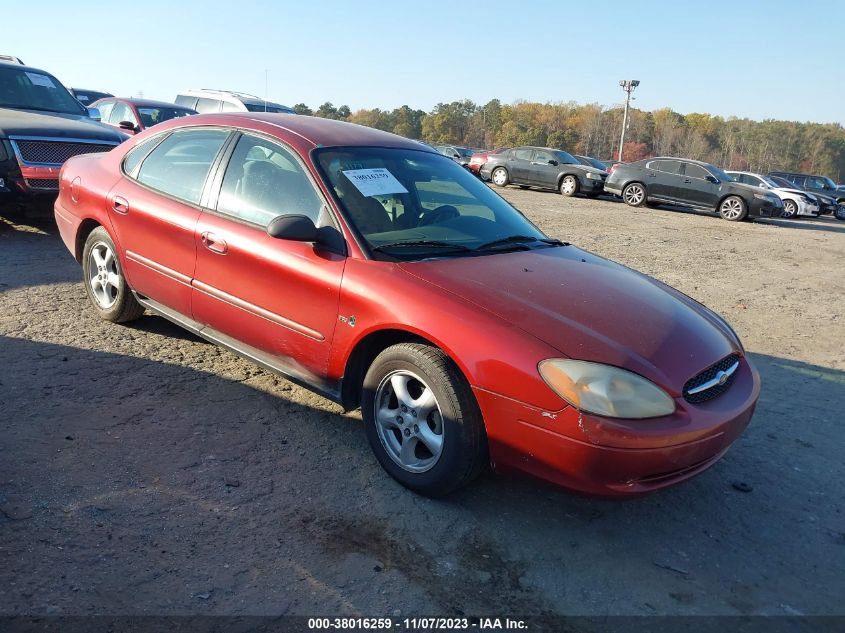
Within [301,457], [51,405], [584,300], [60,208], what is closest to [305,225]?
[301,457]

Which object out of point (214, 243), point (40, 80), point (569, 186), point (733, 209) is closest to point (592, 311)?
point (214, 243)

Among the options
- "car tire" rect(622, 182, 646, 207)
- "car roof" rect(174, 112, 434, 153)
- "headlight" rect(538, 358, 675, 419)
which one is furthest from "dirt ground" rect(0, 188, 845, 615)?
"car tire" rect(622, 182, 646, 207)

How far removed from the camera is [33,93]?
8734mm

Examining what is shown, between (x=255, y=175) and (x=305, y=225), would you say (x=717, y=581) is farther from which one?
(x=255, y=175)

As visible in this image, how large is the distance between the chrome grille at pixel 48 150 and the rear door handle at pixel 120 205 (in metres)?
3.51

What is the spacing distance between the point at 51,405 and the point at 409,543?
221 cm

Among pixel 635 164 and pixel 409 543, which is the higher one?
pixel 635 164

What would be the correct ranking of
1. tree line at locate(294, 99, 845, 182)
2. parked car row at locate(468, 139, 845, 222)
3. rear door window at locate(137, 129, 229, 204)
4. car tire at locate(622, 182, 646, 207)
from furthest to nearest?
1. tree line at locate(294, 99, 845, 182)
2. car tire at locate(622, 182, 646, 207)
3. parked car row at locate(468, 139, 845, 222)
4. rear door window at locate(137, 129, 229, 204)

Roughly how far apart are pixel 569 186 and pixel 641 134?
78739mm

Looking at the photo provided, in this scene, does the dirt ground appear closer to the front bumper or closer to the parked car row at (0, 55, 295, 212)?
the front bumper

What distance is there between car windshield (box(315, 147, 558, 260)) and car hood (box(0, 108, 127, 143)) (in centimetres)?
531

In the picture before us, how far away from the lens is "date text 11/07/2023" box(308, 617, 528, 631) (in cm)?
224

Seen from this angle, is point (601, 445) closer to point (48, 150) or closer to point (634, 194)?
point (48, 150)

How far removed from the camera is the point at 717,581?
2639 millimetres
